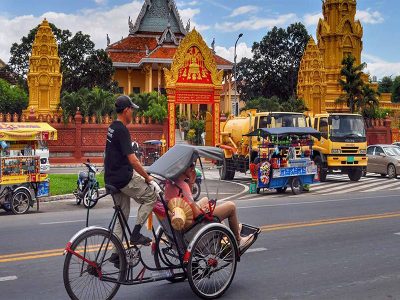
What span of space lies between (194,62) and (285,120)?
1336 cm

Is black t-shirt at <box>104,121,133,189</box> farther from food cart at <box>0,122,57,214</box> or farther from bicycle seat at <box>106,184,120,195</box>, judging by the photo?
food cart at <box>0,122,57,214</box>

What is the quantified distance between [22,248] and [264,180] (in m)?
10.3

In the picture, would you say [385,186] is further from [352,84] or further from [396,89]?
[396,89]

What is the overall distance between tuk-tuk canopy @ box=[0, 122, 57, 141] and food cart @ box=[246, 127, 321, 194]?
6.73 meters

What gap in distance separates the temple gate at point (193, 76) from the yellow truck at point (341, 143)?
41.6ft

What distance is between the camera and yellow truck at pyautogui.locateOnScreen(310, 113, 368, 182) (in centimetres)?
2192

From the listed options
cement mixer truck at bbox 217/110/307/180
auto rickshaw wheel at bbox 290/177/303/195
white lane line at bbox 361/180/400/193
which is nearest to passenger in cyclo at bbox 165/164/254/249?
auto rickshaw wheel at bbox 290/177/303/195

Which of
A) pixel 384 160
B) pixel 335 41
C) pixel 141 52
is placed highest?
pixel 141 52

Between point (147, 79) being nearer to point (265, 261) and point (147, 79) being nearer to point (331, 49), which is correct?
point (331, 49)

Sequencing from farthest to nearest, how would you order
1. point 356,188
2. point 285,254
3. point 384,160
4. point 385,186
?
point 384,160
point 385,186
point 356,188
point 285,254

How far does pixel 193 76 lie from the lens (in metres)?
34.1

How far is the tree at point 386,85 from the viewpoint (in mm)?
93113

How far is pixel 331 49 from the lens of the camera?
178ft

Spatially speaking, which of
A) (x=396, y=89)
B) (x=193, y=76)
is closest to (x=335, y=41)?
(x=193, y=76)
